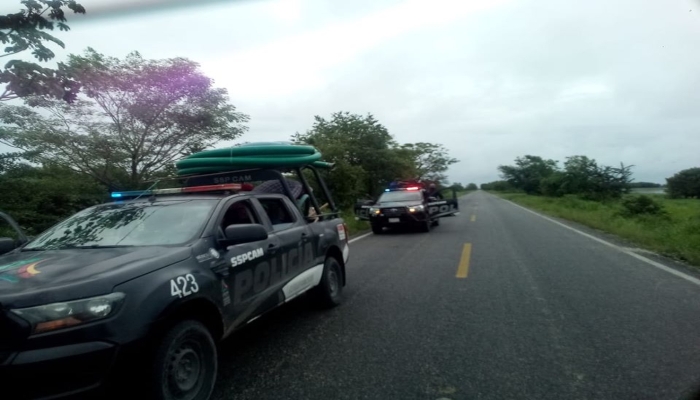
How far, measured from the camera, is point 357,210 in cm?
1766

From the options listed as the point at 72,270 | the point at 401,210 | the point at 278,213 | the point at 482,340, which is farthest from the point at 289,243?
the point at 401,210

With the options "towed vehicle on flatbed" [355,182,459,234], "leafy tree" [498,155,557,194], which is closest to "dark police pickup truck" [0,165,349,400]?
"towed vehicle on flatbed" [355,182,459,234]

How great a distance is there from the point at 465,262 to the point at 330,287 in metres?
4.28

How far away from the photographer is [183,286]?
3.39 m

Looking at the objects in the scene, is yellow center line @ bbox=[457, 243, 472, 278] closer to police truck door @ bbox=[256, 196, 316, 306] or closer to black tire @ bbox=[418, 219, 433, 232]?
police truck door @ bbox=[256, 196, 316, 306]

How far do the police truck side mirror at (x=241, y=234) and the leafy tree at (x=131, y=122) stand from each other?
8.66 metres

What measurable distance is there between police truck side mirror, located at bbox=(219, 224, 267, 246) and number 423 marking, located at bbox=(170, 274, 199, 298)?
1.86 feet

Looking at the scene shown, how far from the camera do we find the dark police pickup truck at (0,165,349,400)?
2727 millimetres

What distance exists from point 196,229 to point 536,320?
147 inches

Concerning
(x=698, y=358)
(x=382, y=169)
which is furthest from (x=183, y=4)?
(x=382, y=169)

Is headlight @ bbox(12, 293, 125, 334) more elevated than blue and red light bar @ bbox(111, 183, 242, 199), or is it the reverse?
blue and red light bar @ bbox(111, 183, 242, 199)

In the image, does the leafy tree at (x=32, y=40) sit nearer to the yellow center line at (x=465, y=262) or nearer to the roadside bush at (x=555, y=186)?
the yellow center line at (x=465, y=262)

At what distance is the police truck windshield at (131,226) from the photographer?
13.3ft

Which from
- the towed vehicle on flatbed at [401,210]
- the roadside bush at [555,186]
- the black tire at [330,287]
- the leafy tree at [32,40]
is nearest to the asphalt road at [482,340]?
the black tire at [330,287]
